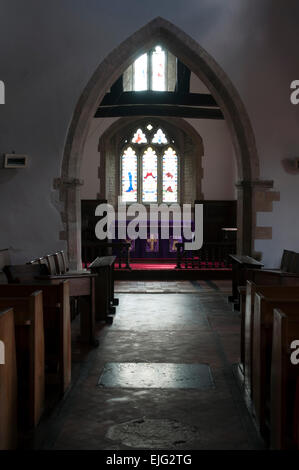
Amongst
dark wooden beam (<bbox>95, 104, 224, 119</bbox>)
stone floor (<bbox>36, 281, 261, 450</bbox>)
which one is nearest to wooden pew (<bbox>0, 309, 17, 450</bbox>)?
stone floor (<bbox>36, 281, 261, 450</bbox>)

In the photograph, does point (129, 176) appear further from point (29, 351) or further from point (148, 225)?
point (29, 351)

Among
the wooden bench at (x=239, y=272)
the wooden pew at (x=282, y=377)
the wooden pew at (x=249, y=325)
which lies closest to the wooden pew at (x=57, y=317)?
the wooden pew at (x=249, y=325)

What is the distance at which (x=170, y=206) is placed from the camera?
1242 centimetres

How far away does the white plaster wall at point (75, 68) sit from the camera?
267 inches

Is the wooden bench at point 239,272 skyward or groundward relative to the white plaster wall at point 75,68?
groundward

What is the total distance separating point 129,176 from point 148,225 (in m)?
1.64

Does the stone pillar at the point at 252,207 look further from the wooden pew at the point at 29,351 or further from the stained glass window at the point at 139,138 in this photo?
the stained glass window at the point at 139,138

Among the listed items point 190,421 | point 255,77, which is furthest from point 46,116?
point 190,421

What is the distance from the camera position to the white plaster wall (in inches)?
267

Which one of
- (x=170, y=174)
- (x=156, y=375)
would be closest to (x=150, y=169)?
(x=170, y=174)

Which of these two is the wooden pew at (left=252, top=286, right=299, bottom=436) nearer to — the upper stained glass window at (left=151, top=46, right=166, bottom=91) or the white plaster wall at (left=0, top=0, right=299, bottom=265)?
the white plaster wall at (left=0, top=0, right=299, bottom=265)

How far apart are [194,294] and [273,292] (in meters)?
3.75

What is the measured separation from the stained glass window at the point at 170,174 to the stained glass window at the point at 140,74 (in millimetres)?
1845

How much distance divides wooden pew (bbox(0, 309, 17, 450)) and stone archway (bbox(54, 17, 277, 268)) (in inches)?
190
